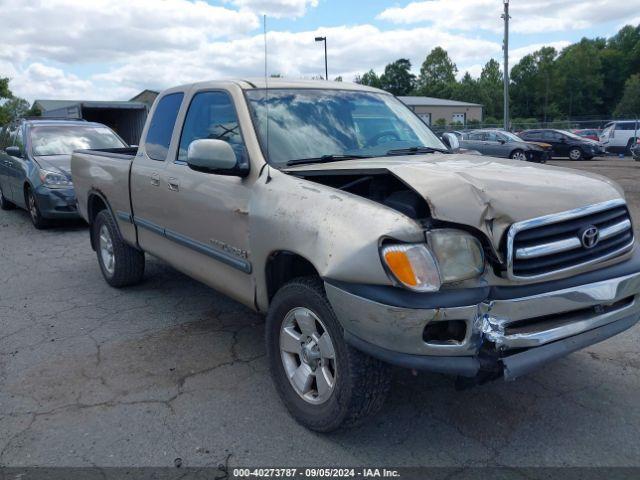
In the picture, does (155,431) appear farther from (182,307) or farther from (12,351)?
(182,307)

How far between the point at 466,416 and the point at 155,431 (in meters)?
1.76

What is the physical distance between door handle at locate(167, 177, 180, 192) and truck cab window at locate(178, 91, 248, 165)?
172 millimetres

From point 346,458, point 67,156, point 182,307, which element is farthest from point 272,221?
point 67,156

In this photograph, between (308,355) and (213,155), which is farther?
(213,155)

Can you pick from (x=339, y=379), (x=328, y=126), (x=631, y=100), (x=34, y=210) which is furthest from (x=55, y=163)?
(x=631, y=100)

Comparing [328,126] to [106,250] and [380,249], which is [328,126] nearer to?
[380,249]

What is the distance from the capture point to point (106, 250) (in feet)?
19.3

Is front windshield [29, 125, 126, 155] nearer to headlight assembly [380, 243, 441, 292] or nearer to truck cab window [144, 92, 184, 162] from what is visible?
truck cab window [144, 92, 184, 162]

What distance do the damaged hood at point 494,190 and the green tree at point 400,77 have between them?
4123 inches

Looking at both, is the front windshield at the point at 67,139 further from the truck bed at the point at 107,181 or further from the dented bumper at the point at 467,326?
the dented bumper at the point at 467,326

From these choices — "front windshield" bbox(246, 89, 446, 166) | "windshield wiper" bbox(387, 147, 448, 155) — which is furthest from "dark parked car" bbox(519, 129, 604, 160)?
"windshield wiper" bbox(387, 147, 448, 155)

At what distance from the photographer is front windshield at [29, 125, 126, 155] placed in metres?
9.54

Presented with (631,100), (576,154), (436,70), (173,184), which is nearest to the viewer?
(173,184)

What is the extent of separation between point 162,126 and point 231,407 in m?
2.51
